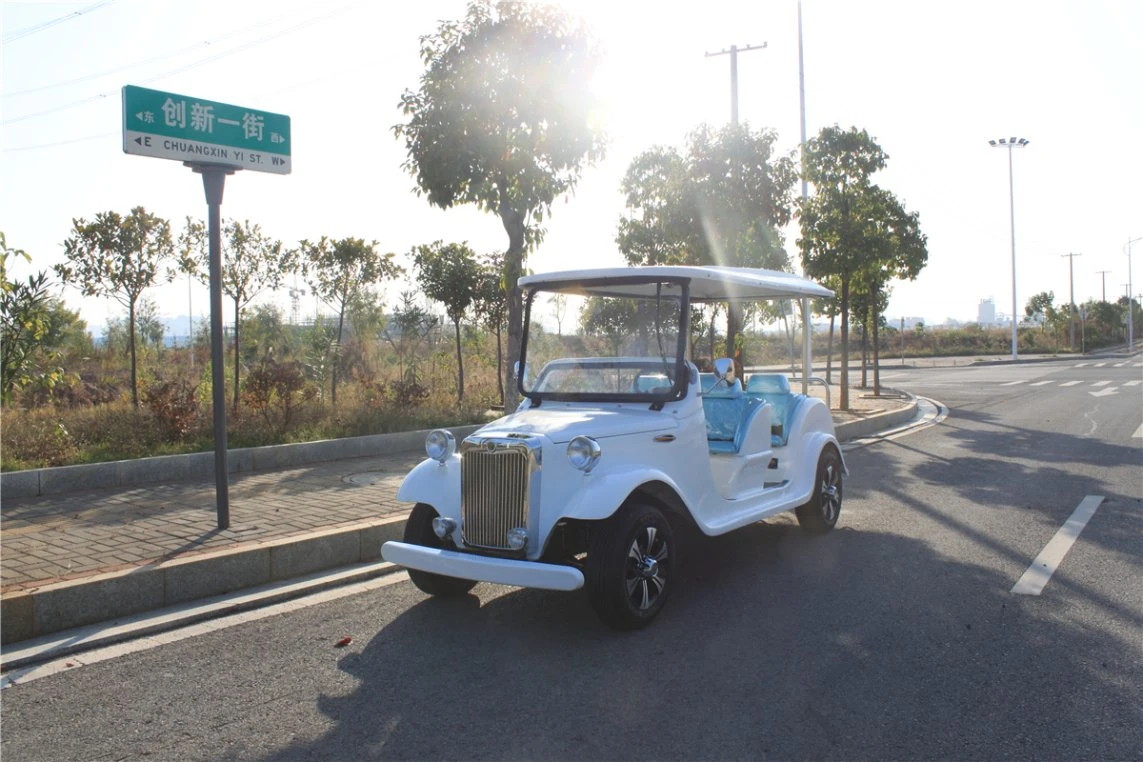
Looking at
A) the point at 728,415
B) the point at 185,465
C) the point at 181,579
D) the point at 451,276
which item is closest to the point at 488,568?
the point at 181,579

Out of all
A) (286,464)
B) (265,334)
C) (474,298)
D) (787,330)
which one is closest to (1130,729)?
(787,330)

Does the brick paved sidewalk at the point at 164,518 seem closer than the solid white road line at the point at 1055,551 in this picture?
No

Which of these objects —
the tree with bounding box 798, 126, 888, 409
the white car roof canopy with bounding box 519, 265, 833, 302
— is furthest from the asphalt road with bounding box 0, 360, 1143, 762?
the tree with bounding box 798, 126, 888, 409

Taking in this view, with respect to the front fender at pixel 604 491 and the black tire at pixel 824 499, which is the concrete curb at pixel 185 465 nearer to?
the front fender at pixel 604 491

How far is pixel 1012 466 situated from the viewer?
35.1ft

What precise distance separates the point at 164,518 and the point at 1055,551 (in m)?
6.99

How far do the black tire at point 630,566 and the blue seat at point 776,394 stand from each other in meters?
2.41

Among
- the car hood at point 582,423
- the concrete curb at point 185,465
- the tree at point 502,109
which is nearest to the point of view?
the car hood at point 582,423

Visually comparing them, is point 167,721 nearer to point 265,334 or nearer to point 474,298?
point 474,298

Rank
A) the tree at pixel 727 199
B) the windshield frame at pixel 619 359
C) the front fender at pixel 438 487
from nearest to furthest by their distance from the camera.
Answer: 1. the front fender at pixel 438 487
2. the windshield frame at pixel 619 359
3. the tree at pixel 727 199

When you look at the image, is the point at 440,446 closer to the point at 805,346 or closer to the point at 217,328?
the point at 217,328

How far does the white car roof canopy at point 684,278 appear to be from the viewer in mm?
5789

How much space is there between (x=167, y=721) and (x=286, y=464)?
20.9ft

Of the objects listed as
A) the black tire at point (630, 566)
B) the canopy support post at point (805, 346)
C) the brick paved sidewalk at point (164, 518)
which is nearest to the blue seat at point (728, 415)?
the canopy support post at point (805, 346)
